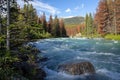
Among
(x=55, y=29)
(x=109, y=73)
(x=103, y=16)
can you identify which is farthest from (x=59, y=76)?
(x=55, y=29)

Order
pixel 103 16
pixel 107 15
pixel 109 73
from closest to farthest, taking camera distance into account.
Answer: pixel 109 73 → pixel 103 16 → pixel 107 15

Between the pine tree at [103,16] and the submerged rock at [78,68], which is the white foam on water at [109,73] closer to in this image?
the submerged rock at [78,68]

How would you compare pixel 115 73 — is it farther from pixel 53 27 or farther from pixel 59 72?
pixel 53 27

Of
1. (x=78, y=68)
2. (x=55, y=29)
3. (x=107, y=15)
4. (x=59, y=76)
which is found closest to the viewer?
(x=59, y=76)

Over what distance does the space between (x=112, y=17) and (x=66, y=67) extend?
47212 millimetres

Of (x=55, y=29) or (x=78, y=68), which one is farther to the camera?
(x=55, y=29)

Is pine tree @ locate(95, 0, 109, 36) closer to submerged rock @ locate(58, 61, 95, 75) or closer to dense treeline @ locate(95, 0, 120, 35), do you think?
dense treeline @ locate(95, 0, 120, 35)

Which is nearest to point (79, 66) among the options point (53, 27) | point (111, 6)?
point (111, 6)

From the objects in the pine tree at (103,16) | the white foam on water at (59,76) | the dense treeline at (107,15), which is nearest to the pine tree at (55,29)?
the pine tree at (103,16)

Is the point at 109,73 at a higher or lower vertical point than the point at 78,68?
lower

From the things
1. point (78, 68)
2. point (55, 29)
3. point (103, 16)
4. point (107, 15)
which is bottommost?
point (78, 68)

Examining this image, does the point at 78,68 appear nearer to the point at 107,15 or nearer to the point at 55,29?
the point at 107,15

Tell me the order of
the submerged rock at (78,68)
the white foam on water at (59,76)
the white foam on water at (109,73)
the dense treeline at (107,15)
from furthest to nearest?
the dense treeline at (107,15)
the submerged rock at (78,68)
the white foam on water at (109,73)
the white foam on water at (59,76)

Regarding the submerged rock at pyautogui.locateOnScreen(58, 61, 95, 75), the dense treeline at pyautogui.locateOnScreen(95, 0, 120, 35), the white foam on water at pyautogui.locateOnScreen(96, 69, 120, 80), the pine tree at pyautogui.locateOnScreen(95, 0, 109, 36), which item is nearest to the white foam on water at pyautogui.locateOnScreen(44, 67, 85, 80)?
the submerged rock at pyautogui.locateOnScreen(58, 61, 95, 75)
